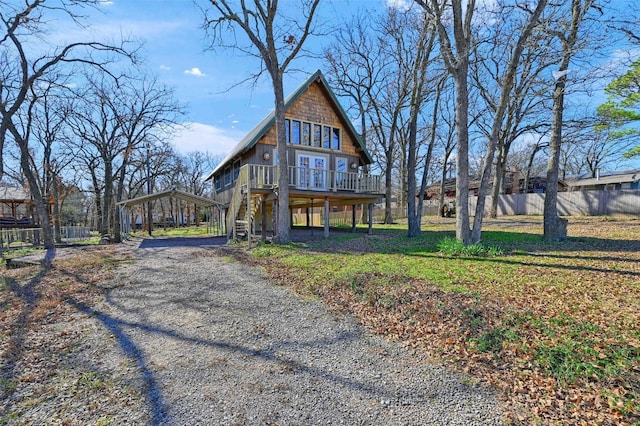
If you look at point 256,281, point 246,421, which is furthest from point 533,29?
point 246,421

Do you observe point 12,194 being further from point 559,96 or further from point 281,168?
point 559,96

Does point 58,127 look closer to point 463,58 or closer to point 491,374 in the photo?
point 463,58

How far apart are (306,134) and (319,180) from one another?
12.0ft

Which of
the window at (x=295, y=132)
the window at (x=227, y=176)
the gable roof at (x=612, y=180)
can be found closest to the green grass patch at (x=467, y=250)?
the window at (x=295, y=132)

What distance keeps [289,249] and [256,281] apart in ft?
12.7

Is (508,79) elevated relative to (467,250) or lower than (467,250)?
elevated

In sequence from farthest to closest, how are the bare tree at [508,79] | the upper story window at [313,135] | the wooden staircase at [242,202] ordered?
the upper story window at [313,135] < the wooden staircase at [242,202] < the bare tree at [508,79]

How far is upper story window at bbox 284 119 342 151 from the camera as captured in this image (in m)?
16.0

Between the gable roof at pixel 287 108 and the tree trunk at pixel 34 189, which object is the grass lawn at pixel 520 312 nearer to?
the gable roof at pixel 287 108

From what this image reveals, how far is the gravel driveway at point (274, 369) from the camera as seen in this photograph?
270 centimetres

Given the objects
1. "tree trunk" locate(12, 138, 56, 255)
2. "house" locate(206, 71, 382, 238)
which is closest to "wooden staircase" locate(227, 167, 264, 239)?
"house" locate(206, 71, 382, 238)

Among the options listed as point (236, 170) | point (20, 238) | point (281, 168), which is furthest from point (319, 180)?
point (20, 238)

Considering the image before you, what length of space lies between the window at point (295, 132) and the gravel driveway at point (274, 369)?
11.6m

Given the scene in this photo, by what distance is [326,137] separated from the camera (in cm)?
1736
